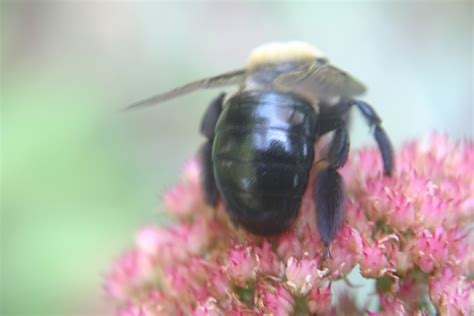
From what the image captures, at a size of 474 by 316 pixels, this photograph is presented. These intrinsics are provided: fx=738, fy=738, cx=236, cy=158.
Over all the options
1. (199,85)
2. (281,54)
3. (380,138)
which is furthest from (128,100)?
(380,138)

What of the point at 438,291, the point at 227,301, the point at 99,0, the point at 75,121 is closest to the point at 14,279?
the point at 75,121

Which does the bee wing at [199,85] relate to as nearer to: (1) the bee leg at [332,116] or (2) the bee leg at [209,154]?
(2) the bee leg at [209,154]

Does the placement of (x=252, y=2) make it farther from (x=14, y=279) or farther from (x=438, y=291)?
(x=438, y=291)

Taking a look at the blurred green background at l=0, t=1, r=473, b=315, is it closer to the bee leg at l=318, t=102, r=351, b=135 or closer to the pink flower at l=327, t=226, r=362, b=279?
the bee leg at l=318, t=102, r=351, b=135

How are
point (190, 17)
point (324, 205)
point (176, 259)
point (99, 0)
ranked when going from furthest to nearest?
point (99, 0) < point (190, 17) < point (176, 259) < point (324, 205)

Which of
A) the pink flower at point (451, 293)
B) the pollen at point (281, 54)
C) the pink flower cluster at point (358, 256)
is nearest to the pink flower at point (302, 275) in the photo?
the pink flower cluster at point (358, 256)

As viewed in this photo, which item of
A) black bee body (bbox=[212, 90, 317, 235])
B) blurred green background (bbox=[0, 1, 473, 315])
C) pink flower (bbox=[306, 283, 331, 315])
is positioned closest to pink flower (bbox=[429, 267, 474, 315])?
pink flower (bbox=[306, 283, 331, 315])
